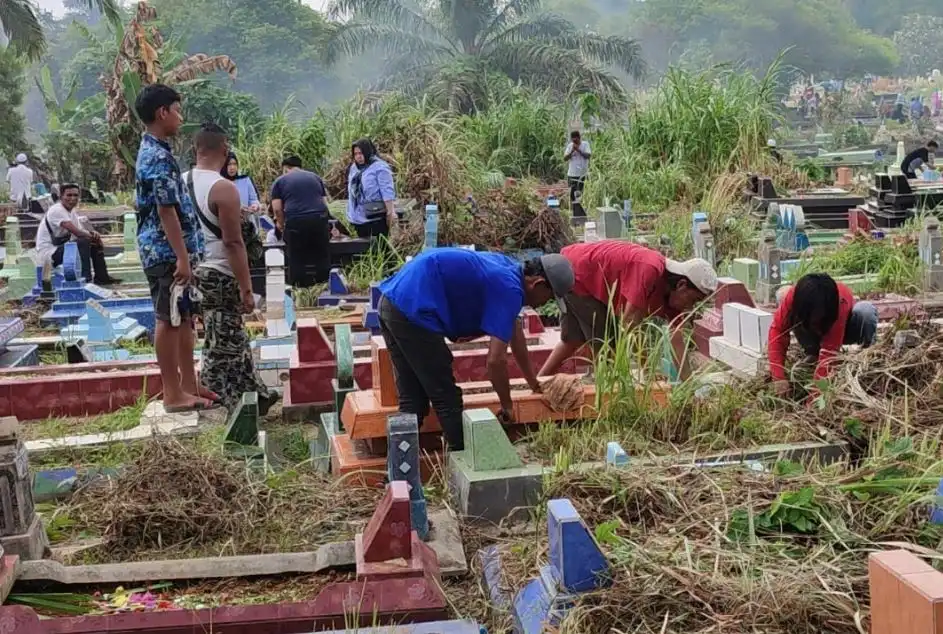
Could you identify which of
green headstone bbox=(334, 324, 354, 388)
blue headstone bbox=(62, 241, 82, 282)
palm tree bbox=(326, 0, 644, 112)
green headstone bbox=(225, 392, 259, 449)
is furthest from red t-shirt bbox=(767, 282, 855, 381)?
palm tree bbox=(326, 0, 644, 112)

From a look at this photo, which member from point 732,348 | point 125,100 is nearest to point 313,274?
point 732,348

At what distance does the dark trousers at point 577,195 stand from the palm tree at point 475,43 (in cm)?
1733

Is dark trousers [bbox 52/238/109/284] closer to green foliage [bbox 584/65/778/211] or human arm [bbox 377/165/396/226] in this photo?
human arm [bbox 377/165/396/226]

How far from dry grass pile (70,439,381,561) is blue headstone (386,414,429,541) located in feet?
1.02

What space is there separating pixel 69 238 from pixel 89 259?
300mm

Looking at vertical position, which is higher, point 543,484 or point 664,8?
point 664,8

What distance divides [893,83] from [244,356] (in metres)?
64.8

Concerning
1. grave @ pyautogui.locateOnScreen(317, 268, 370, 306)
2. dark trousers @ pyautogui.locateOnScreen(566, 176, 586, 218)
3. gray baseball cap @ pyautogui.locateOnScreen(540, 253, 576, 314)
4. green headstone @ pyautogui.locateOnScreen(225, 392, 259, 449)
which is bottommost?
grave @ pyautogui.locateOnScreen(317, 268, 370, 306)

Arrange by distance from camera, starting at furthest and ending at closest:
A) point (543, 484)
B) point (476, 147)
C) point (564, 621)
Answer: point (476, 147), point (543, 484), point (564, 621)

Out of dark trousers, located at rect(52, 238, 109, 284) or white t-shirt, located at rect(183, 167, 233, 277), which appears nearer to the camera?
white t-shirt, located at rect(183, 167, 233, 277)

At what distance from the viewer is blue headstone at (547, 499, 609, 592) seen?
10.1 ft

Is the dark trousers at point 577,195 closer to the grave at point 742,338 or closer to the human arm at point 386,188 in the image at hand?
the human arm at point 386,188

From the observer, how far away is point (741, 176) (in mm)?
15141

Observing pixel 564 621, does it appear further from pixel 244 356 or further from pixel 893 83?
pixel 893 83
